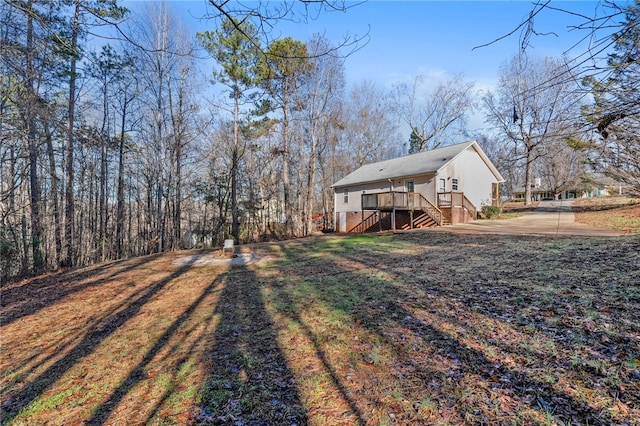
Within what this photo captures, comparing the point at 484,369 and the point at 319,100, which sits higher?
the point at 319,100

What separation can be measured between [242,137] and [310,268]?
46.4 feet

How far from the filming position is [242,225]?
68.4 ft

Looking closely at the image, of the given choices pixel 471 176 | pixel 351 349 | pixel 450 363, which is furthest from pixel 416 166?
pixel 450 363

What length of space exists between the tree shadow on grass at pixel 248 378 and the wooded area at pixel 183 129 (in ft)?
9.67

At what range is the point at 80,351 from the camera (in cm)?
387

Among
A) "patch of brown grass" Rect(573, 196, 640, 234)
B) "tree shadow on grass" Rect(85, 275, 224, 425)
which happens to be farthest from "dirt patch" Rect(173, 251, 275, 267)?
"patch of brown grass" Rect(573, 196, 640, 234)

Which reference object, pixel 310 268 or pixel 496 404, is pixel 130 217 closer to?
pixel 310 268

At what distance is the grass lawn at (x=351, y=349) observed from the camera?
2.24 metres

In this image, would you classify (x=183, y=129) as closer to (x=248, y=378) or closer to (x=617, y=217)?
(x=248, y=378)

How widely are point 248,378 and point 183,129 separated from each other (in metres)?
16.0

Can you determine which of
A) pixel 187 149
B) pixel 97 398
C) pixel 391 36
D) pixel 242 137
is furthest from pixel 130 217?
pixel 391 36

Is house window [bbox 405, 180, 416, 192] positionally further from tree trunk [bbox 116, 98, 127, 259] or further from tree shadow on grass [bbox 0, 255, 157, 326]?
tree trunk [bbox 116, 98, 127, 259]

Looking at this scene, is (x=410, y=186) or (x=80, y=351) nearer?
(x=80, y=351)

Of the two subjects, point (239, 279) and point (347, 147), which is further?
point (347, 147)
